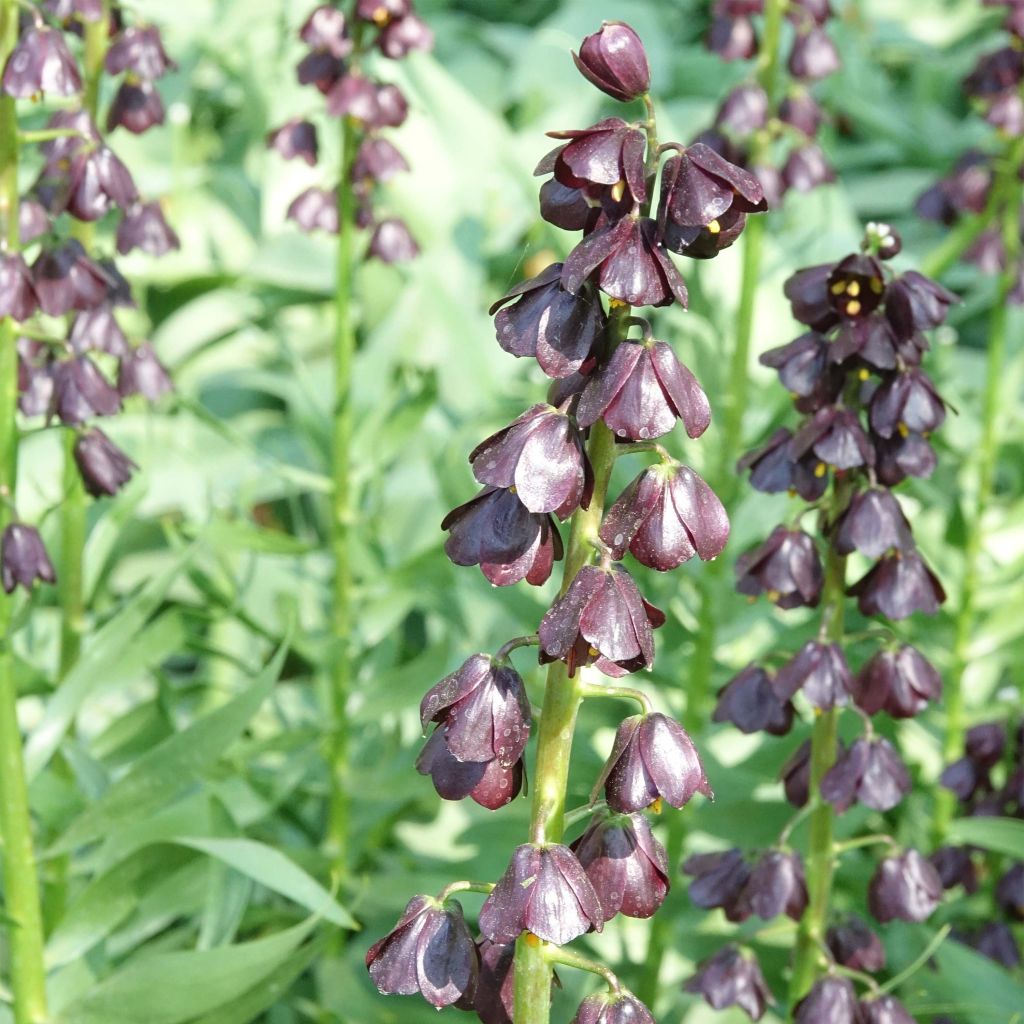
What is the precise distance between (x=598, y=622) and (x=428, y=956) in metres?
0.33

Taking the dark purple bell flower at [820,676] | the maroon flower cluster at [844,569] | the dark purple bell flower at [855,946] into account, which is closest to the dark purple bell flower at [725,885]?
the maroon flower cluster at [844,569]

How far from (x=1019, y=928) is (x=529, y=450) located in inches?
75.3

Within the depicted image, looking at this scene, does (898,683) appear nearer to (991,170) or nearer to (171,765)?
(171,765)

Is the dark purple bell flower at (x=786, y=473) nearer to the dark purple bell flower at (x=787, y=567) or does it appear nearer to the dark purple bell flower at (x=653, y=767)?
the dark purple bell flower at (x=787, y=567)

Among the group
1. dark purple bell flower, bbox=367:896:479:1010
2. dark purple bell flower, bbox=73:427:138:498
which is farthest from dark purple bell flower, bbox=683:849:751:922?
dark purple bell flower, bbox=73:427:138:498

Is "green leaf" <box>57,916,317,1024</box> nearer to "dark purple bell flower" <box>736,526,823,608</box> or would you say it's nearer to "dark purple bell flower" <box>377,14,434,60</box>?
"dark purple bell flower" <box>736,526,823,608</box>

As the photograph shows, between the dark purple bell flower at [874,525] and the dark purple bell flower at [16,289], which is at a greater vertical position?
the dark purple bell flower at [16,289]

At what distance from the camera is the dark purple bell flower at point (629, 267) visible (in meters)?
1.21

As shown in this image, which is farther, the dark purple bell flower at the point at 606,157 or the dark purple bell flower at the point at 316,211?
the dark purple bell flower at the point at 316,211

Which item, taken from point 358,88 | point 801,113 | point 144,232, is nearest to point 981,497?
point 801,113

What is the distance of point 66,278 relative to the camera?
212 cm

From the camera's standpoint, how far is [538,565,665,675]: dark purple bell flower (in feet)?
4.02

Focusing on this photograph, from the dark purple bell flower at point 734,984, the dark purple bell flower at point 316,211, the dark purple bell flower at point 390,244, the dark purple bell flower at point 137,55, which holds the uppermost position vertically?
the dark purple bell flower at point 137,55

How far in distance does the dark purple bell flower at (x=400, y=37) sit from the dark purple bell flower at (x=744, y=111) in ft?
1.83
